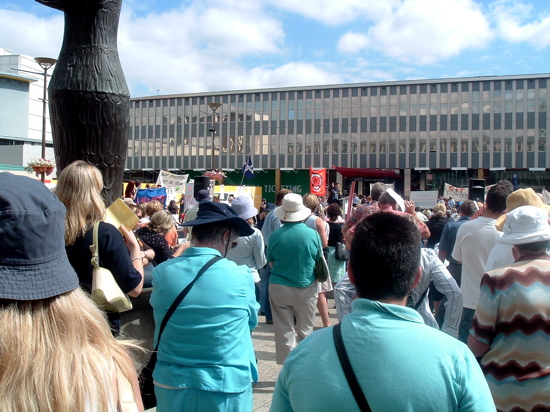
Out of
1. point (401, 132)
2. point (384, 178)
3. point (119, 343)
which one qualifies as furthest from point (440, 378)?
point (401, 132)

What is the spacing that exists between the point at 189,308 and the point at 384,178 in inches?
2133

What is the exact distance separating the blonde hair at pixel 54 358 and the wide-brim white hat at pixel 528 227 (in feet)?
7.68

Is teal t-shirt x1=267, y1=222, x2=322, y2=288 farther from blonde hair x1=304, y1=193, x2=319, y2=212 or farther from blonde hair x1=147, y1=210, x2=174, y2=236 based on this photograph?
blonde hair x1=304, y1=193, x2=319, y2=212

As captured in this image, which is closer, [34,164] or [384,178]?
[34,164]

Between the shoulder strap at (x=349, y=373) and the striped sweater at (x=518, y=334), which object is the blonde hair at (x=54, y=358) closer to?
the shoulder strap at (x=349, y=373)

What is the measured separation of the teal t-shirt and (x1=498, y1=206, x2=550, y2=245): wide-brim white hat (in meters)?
2.78

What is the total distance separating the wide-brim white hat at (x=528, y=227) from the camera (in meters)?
2.87

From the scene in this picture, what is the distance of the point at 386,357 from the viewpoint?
1.55 metres

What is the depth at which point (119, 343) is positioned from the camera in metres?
1.53

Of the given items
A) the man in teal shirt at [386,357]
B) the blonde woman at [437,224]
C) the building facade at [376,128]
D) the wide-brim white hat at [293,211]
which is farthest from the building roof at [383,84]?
the man in teal shirt at [386,357]

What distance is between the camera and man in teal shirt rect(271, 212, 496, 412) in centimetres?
153

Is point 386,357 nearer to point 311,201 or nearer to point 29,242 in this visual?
point 29,242

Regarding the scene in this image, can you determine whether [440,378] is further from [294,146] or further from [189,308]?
[294,146]

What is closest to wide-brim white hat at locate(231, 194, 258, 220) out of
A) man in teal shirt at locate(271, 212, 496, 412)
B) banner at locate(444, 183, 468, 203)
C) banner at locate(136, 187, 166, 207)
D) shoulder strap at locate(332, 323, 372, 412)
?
man in teal shirt at locate(271, 212, 496, 412)
